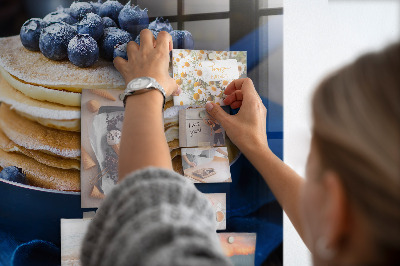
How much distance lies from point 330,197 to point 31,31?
2.69 feet

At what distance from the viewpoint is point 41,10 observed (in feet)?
3.00

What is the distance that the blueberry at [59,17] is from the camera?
0.91m

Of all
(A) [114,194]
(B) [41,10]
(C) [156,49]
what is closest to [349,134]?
(A) [114,194]

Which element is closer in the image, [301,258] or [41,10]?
[41,10]

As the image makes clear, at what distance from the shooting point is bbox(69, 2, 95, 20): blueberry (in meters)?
0.93

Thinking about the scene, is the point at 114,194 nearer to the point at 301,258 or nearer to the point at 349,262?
the point at 349,262

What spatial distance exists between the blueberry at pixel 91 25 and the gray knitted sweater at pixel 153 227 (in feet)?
1.68

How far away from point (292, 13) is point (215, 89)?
1.11 ft

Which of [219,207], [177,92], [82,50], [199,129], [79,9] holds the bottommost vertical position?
[219,207]

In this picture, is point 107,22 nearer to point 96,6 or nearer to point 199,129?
point 96,6

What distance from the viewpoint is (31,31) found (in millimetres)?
897

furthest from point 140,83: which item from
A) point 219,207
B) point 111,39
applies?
point 219,207

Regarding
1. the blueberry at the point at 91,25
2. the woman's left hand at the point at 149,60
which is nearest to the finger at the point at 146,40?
the woman's left hand at the point at 149,60

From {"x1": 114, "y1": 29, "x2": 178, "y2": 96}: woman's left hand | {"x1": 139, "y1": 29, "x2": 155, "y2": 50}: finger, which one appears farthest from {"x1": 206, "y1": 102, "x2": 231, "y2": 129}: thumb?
{"x1": 139, "y1": 29, "x2": 155, "y2": 50}: finger
